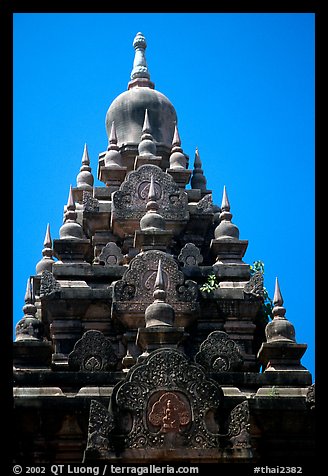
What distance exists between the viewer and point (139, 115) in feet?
130

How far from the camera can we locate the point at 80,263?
34.8m

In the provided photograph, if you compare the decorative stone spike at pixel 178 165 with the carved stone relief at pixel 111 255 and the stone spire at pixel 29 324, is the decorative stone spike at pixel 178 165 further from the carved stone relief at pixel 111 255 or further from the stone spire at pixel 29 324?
the stone spire at pixel 29 324

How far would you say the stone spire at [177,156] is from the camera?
38.1m

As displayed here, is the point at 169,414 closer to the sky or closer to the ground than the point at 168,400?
closer to the ground

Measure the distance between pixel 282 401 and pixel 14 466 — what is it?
253 inches

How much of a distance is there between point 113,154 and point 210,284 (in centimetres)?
595

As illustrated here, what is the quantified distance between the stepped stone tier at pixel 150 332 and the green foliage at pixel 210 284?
0.27ft

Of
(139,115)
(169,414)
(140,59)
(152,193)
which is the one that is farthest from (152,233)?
(140,59)

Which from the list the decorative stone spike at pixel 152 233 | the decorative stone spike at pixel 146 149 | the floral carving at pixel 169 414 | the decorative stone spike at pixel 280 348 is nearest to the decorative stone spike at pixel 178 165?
the decorative stone spike at pixel 146 149

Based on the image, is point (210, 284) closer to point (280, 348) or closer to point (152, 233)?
point (152, 233)

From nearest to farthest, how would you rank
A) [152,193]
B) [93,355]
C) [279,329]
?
1. [93,355]
2. [279,329]
3. [152,193]

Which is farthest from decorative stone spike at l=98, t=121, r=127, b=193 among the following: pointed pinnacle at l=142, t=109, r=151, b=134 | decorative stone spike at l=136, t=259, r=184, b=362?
decorative stone spike at l=136, t=259, r=184, b=362

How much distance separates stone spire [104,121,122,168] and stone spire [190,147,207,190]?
2.31 meters
